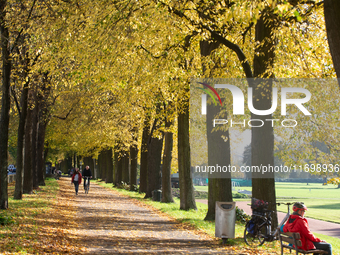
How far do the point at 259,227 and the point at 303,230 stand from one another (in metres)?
2.41

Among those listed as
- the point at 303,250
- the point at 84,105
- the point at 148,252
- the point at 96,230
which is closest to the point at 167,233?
the point at 96,230

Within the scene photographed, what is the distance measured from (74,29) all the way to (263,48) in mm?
5784

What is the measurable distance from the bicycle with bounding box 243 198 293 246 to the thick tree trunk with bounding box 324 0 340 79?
5563 millimetres

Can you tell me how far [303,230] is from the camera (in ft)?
27.0

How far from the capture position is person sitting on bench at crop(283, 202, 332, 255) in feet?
26.3

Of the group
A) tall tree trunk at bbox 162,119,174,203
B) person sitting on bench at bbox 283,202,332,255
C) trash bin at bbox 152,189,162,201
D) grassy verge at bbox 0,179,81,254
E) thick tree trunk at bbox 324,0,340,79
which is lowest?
trash bin at bbox 152,189,162,201

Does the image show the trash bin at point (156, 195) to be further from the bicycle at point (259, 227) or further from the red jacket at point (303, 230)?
the red jacket at point (303, 230)

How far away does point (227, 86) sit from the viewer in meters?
13.5

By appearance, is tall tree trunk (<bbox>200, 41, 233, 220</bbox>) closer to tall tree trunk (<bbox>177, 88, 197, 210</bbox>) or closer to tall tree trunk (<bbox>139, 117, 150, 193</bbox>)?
tall tree trunk (<bbox>177, 88, 197, 210</bbox>)

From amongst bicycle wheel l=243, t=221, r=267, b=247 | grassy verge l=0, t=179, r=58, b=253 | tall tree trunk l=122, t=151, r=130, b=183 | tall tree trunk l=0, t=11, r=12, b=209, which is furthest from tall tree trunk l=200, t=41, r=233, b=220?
A: tall tree trunk l=122, t=151, r=130, b=183

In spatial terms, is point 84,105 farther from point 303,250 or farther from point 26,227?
point 303,250

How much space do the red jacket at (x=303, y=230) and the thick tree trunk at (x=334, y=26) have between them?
358 centimetres

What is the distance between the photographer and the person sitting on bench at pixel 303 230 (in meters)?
8.02

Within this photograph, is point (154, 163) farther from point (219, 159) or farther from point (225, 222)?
point (225, 222)
